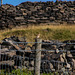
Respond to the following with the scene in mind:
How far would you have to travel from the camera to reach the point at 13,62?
611cm

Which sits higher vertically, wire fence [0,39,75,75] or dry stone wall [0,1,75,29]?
dry stone wall [0,1,75,29]

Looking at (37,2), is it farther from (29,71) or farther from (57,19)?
(29,71)

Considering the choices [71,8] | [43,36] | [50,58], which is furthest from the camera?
[71,8]

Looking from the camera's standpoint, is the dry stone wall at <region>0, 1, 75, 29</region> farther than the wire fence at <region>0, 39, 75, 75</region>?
Yes

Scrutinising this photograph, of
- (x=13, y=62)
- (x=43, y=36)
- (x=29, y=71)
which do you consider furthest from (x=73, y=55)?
(x=43, y=36)

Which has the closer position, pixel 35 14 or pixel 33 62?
pixel 33 62

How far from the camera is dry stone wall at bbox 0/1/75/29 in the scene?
618 inches

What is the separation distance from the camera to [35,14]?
15.9 meters

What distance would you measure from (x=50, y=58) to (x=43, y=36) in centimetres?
610

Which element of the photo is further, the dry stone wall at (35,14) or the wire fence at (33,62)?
the dry stone wall at (35,14)

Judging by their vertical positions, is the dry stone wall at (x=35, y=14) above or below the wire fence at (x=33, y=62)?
above

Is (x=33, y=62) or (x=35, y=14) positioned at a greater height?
(x=35, y=14)

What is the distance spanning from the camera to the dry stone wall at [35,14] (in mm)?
15703

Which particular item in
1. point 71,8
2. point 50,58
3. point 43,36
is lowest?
point 50,58
